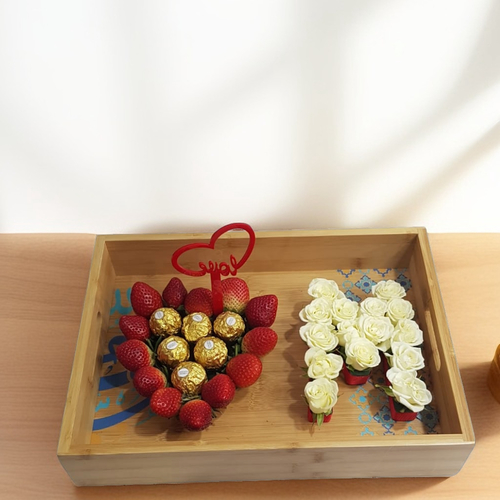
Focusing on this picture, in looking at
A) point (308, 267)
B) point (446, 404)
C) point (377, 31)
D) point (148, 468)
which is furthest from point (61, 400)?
point (377, 31)

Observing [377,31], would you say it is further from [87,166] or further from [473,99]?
[87,166]

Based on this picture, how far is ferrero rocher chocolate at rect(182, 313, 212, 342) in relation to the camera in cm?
112

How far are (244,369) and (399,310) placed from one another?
30cm

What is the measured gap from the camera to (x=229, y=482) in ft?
3.35

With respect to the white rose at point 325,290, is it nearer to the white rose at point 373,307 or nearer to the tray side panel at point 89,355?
the white rose at point 373,307

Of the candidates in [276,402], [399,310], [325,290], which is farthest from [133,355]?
[399,310]

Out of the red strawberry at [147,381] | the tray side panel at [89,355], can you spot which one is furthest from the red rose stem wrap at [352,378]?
the tray side panel at [89,355]

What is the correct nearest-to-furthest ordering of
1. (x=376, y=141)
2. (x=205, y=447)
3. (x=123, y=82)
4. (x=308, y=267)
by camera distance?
(x=205, y=447), (x=123, y=82), (x=376, y=141), (x=308, y=267)

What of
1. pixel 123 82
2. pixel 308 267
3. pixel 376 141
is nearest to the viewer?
pixel 123 82

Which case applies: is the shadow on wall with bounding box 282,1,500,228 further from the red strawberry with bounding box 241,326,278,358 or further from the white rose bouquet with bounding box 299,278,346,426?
the red strawberry with bounding box 241,326,278,358

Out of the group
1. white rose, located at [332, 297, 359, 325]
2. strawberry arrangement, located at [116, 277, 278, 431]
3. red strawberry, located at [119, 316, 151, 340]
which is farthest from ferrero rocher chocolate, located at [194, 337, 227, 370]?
white rose, located at [332, 297, 359, 325]

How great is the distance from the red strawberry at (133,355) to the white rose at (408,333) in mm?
433

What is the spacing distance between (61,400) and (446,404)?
2.15 feet

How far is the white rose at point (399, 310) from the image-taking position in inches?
44.8
